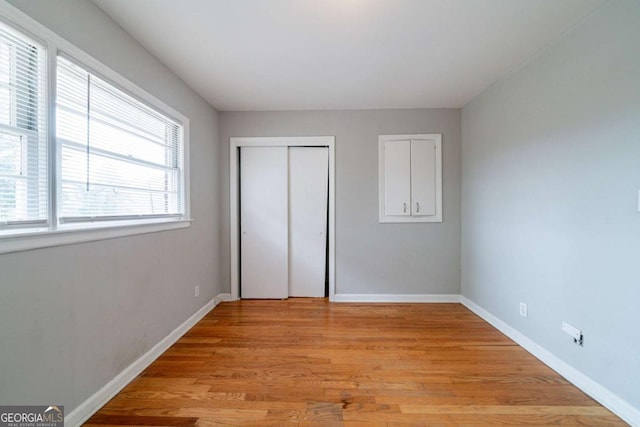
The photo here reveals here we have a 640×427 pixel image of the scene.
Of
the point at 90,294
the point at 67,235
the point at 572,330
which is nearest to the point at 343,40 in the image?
the point at 67,235

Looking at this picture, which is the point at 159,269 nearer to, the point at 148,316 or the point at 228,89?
the point at 148,316

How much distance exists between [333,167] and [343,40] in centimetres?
159

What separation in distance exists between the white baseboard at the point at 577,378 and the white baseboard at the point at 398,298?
2.18 feet

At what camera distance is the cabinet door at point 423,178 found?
3355mm

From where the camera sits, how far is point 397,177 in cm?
337

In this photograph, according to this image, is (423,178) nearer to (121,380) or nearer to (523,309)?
(523,309)

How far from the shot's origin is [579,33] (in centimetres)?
178

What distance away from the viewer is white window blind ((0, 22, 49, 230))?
118 cm

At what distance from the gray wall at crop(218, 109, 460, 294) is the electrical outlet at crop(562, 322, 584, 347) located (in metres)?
1.47

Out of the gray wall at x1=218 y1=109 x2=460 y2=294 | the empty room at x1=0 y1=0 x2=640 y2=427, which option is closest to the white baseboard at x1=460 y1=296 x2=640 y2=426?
the empty room at x1=0 y1=0 x2=640 y2=427

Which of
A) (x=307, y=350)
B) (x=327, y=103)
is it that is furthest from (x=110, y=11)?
(x=307, y=350)

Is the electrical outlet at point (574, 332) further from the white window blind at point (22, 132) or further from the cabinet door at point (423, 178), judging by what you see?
the white window blind at point (22, 132)

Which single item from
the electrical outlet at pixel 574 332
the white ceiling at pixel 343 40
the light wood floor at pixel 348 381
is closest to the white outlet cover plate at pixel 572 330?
the electrical outlet at pixel 574 332

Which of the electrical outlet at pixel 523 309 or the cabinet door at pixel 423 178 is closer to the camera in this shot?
the electrical outlet at pixel 523 309
